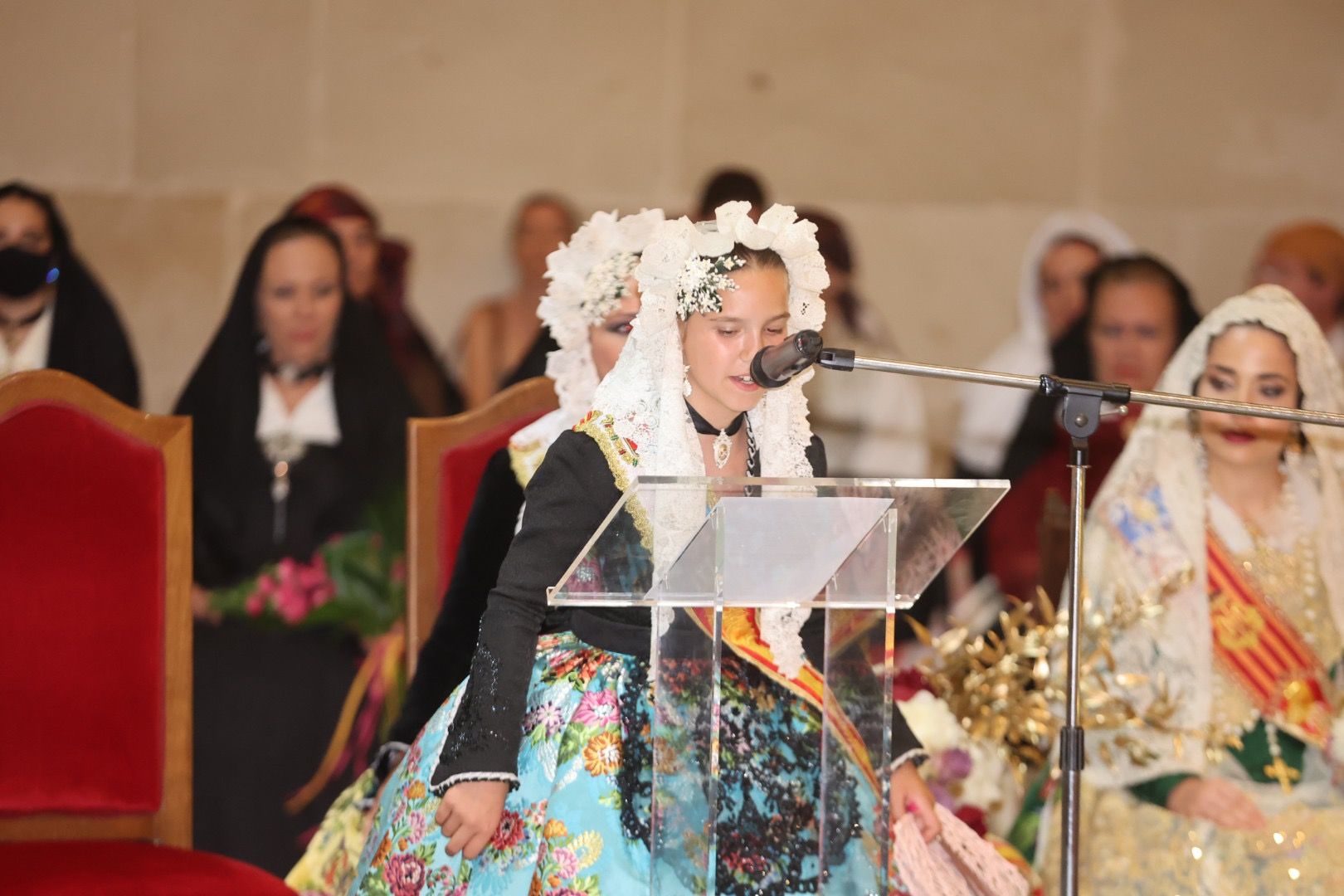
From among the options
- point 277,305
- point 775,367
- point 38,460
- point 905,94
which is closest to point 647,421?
point 775,367

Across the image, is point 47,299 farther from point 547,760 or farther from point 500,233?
point 547,760

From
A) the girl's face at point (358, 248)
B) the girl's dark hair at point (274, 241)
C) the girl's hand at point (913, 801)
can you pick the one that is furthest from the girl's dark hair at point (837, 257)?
the girl's hand at point (913, 801)

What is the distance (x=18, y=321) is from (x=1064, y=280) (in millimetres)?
3285

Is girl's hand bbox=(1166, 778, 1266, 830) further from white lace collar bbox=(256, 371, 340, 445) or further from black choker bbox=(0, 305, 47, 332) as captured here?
black choker bbox=(0, 305, 47, 332)

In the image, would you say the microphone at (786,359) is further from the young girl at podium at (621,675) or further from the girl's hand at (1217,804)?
the girl's hand at (1217,804)

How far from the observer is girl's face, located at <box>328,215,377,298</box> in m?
4.88

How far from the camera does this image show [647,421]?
245 cm

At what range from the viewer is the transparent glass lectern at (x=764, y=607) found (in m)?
2.03

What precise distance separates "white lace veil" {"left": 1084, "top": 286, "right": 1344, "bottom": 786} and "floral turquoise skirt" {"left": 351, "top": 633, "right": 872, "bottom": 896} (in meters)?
1.34

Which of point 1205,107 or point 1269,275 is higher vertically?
point 1205,107

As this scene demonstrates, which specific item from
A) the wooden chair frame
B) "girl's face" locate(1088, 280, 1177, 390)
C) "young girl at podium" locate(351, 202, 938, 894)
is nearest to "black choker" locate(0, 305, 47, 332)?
the wooden chair frame

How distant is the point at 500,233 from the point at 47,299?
1689 mm

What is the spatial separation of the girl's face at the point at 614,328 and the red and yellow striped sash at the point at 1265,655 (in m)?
1.35

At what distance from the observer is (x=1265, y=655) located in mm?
3316
